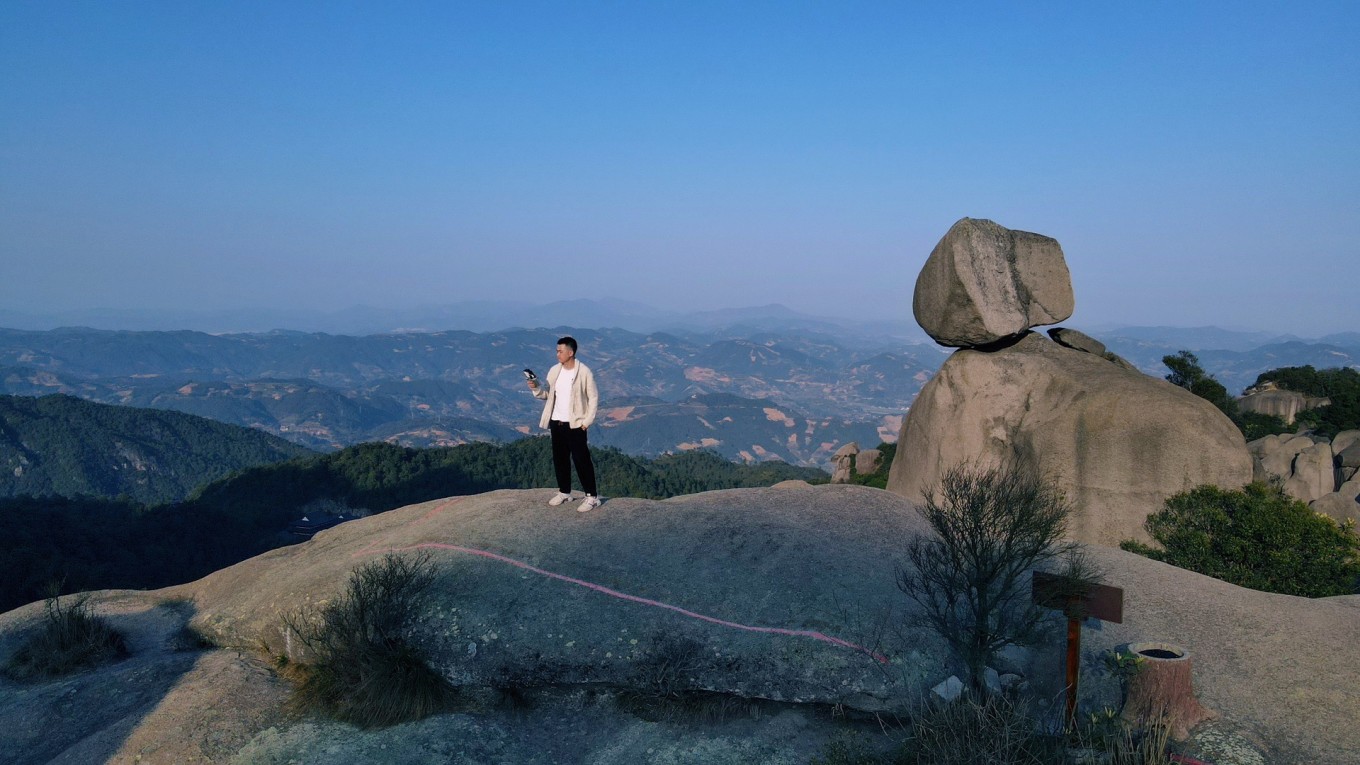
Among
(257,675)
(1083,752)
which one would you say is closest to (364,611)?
(257,675)

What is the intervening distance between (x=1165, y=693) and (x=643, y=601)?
593 centimetres

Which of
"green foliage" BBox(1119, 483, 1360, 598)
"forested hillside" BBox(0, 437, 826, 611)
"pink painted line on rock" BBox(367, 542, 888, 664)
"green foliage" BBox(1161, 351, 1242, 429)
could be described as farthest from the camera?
"forested hillside" BBox(0, 437, 826, 611)

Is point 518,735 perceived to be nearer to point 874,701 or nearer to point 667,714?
point 667,714

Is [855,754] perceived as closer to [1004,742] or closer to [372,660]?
[1004,742]

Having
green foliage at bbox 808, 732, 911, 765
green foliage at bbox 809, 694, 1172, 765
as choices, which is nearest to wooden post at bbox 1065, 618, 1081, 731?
green foliage at bbox 809, 694, 1172, 765

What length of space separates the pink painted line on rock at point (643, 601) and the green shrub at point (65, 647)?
13.6ft

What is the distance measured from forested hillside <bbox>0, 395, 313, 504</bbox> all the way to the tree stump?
13529cm

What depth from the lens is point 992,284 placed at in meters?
17.4

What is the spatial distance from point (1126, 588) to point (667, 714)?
7124 mm

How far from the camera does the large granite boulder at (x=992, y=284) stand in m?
17.3

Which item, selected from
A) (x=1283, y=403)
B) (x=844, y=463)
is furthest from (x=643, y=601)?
(x=1283, y=403)

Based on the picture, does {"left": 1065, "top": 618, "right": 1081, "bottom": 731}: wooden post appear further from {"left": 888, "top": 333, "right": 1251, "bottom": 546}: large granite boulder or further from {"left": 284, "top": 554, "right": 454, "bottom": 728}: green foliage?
{"left": 284, "top": 554, "right": 454, "bottom": 728}: green foliage

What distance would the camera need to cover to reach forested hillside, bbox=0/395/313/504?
13238 cm

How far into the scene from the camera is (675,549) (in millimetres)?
11695
